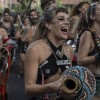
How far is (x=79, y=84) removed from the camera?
8.37ft

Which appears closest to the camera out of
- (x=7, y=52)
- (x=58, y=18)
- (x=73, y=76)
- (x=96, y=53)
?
(x=73, y=76)

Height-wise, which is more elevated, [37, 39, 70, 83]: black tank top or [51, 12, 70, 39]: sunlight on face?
[51, 12, 70, 39]: sunlight on face

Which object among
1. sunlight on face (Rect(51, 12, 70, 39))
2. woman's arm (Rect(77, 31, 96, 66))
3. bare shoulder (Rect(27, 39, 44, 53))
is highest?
sunlight on face (Rect(51, 12, 70, 39))

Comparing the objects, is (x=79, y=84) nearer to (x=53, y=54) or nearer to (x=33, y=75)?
(x=33, y=75)

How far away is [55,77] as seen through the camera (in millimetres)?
3029

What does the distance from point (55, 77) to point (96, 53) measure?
739mm

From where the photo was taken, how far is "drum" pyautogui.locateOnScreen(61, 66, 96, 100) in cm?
253

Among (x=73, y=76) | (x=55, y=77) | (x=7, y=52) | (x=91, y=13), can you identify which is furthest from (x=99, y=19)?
(x=7, y=52)

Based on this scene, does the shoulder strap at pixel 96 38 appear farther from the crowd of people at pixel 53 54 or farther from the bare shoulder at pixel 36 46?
the bare shoulder at pixel 36 46

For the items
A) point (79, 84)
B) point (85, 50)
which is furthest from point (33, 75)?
point (85, 50)

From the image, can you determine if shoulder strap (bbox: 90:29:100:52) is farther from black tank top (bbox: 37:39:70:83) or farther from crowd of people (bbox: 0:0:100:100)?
black tank top (bbox: 37:39:70:83)

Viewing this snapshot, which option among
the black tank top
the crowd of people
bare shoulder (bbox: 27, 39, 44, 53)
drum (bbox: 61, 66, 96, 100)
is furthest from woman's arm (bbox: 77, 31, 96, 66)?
drum (bbox: 61, 66, 96, 100)

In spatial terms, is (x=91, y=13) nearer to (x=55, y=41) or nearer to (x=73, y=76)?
(x=55, y=41)

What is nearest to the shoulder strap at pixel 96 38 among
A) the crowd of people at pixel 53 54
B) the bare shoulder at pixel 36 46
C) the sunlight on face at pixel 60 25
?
the crowd of people at pixel 53 54
